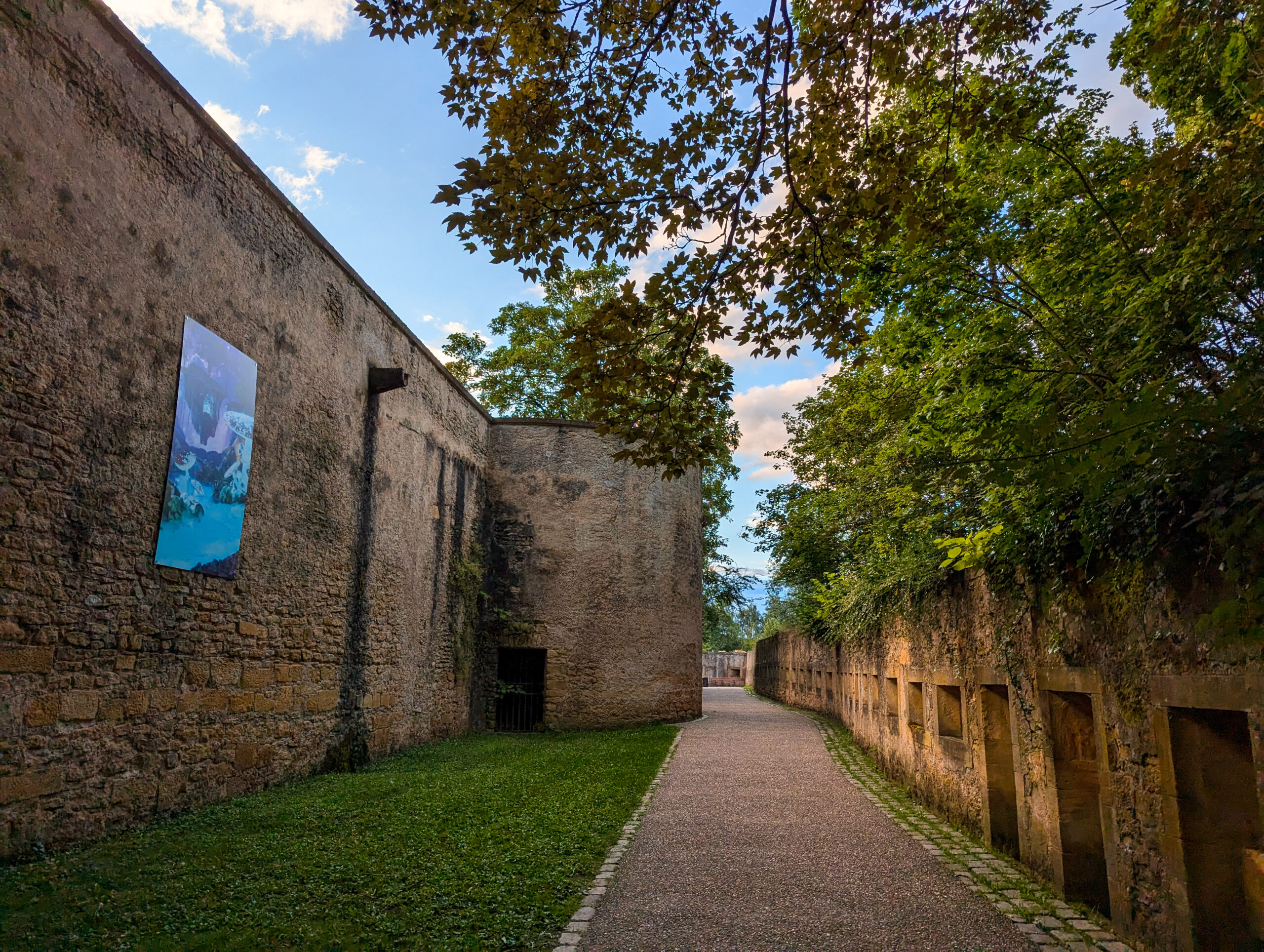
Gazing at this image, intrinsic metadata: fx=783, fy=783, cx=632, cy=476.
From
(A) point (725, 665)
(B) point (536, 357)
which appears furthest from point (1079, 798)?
(A) point (725, 665)

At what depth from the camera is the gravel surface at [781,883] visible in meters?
4.39

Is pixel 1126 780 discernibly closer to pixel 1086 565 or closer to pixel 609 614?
pixel 1086 565

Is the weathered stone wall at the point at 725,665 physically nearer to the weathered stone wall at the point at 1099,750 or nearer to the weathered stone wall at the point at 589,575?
the weathered stone wall at the point at 589,575

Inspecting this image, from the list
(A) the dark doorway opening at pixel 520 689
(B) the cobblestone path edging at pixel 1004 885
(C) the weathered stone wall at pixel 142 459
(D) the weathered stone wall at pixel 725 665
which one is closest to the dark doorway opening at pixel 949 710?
(B) the cobblestone path edging at pixel 1004 885

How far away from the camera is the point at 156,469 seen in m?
6.96

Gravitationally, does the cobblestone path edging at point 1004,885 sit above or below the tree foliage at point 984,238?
below

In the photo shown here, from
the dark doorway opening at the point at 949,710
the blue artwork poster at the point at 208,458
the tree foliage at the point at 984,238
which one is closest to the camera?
the tree foliage at the point at 984,238

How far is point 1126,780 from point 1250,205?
3.06 meters

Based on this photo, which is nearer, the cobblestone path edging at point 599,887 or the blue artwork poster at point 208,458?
the cobblestone path edging at point 599,887

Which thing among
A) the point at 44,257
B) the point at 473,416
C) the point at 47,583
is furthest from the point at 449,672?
the point at 44,257

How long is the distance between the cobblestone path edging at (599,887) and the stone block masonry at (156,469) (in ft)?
13.4

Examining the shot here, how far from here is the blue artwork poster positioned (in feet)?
23.5

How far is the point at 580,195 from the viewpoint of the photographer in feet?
15.8

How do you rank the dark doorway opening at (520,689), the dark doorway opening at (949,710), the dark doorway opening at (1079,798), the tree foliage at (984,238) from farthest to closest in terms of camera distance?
the dark doorway opening at (520,689) < the dark doorway opening at (949,710) < the dark doorway opening at (1079,798) < the tree foliage at (984,238)
